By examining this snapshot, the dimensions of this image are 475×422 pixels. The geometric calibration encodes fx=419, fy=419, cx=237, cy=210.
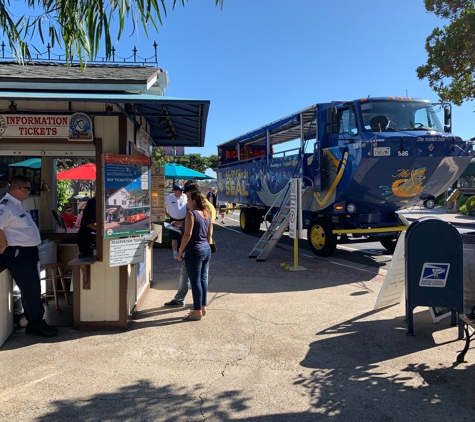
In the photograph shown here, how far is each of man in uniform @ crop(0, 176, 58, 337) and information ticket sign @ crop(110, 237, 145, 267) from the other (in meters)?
0.84

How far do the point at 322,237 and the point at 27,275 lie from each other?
21.8 ft

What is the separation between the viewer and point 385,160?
7.82 meters

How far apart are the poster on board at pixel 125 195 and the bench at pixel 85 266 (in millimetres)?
393

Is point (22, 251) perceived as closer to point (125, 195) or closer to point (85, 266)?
point (85, 266)

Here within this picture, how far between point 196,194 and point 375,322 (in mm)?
2810

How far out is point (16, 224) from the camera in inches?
180

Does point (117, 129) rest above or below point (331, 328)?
above

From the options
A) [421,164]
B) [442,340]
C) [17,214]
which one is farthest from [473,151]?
[17,214]

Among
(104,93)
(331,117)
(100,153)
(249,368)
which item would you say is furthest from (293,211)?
(249,368)

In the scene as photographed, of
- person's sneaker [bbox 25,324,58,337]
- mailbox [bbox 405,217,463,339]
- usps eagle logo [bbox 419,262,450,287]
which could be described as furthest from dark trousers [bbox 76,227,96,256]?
usps eagle logo [bbox 419,262,450,287]

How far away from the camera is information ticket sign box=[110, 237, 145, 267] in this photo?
488 cm

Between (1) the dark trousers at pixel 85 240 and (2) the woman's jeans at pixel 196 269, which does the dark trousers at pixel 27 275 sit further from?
(2) the woman's jeans at pixel 196 269

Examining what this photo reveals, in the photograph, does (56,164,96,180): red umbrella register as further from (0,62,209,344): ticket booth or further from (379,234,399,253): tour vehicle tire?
(379,234,399,253): tour vehicle tire

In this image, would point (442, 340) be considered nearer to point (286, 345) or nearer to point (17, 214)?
point (286, 345)
